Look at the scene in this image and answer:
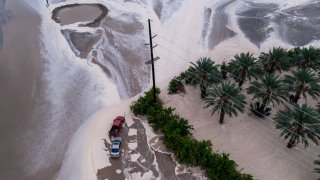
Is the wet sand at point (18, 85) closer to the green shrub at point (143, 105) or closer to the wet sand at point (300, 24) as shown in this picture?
the green shrub at point (143, 105)

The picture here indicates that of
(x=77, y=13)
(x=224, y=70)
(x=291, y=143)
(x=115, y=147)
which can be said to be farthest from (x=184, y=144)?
(x=77, y=13)

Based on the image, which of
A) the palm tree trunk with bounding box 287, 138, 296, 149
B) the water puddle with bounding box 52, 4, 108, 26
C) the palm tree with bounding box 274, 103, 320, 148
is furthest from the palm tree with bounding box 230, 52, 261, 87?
the water puddle with bounding box 52, 4, 108, 26

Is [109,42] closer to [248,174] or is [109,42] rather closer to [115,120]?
[115,120]

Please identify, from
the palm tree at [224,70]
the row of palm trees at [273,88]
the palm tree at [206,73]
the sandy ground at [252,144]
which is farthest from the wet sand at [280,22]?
the sandy ground at [252,144]

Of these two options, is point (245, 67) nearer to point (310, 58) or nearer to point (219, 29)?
point (310, 58)

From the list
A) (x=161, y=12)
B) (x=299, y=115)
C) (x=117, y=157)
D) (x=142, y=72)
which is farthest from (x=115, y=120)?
(x=161, y=12)
